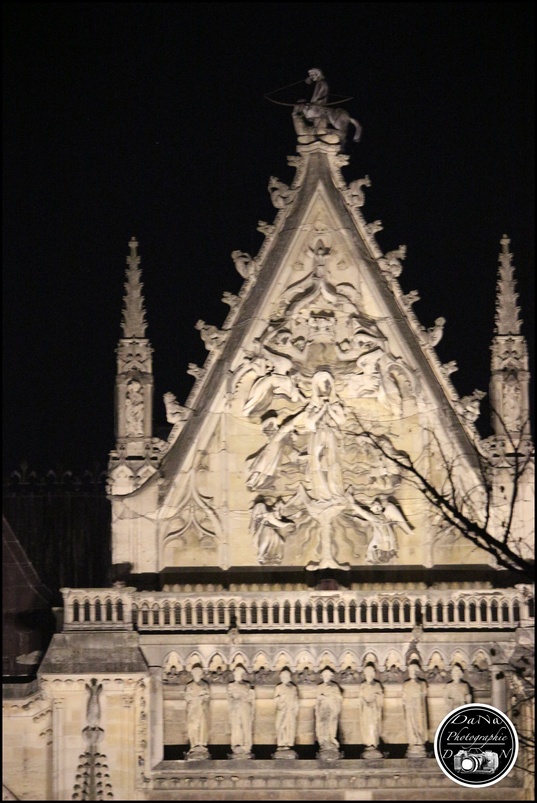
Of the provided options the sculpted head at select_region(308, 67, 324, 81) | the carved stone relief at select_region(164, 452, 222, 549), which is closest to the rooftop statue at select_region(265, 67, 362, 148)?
the sculpted head at select_region(308, 67, 324, 81)

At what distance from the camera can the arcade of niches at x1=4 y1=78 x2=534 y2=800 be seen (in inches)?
1125

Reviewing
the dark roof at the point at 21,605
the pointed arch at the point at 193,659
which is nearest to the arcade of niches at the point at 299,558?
the pointed arch at the point at 193,659

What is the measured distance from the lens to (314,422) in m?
29.8

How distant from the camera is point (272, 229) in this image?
99.8 ft

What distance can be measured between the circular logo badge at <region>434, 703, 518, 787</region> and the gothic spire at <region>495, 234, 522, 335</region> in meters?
5.05

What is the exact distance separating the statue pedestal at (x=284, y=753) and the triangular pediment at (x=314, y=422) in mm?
2442

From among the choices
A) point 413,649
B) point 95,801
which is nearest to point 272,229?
point 413,649

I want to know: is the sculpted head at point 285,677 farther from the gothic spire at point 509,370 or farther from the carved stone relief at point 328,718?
the gothic spire at point 509,370

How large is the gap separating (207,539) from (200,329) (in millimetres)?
2725

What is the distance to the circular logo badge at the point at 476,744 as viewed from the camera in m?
28.0

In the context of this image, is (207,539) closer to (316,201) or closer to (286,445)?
(286,445)

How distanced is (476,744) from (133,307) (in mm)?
7170

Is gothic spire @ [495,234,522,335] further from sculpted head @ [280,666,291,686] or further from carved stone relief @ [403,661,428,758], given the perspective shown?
sculpted head @ [280,666,291,686]

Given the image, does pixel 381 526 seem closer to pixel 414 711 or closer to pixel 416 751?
pixel 414 711
